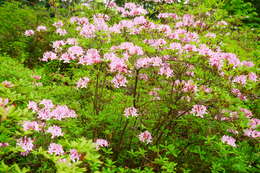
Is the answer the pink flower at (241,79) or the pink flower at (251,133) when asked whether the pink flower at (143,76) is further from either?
the pink flower at (251,133)

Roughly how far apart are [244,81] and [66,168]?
2552mm

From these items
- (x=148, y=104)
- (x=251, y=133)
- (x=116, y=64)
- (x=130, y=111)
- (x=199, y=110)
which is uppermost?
(x=116, y=64)

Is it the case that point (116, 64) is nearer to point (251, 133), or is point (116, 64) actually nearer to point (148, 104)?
point (148, 104)

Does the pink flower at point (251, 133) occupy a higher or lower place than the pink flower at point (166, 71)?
lower

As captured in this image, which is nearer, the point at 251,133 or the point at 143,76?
the point at 251,133

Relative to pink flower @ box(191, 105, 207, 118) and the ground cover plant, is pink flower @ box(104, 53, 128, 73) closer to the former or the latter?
the ground cover plant

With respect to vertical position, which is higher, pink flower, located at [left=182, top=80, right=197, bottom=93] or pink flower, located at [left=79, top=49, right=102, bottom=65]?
pink flower, located at [left=79, top=49, right=102, bottom=65]

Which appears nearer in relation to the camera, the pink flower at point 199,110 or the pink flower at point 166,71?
the pink flower at point 199,110

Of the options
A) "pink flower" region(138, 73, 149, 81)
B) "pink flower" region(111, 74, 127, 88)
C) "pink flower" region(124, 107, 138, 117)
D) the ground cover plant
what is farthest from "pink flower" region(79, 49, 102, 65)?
"pink flower" region(138, 73, 149, 81)

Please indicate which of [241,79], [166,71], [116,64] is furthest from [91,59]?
[241,79]

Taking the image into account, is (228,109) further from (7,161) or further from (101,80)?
(7,161)

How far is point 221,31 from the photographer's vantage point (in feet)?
18.6

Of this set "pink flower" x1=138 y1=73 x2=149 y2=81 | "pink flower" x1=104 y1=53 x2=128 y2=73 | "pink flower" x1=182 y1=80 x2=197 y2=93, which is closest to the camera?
"pink flower" x1=104 y1=53 x2=128 y2=73

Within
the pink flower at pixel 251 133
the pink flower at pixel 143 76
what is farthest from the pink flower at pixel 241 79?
the pink flower at pixel 143 76
